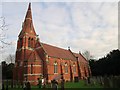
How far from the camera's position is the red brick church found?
4384 centimetres

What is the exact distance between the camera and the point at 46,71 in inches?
1769

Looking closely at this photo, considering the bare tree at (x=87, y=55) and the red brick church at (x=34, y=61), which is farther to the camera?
the bare tree at (x=87, y=55)

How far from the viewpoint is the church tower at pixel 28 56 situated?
43.5 metres

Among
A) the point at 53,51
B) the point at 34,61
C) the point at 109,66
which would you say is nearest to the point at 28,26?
the point at 53,51

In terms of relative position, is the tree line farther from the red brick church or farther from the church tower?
the church tower

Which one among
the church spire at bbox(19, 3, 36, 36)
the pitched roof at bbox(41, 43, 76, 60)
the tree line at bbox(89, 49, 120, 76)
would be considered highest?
the church spire at bbox(19, 3, 36, 36)

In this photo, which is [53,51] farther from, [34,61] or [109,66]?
[109,66]

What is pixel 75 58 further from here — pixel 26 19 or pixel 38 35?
pixel 26 19

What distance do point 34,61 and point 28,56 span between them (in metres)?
3.01

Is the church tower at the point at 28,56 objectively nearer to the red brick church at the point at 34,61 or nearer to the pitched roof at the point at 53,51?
the red brick church at the point at 34,61

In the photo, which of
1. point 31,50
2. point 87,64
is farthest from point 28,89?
point 87,64

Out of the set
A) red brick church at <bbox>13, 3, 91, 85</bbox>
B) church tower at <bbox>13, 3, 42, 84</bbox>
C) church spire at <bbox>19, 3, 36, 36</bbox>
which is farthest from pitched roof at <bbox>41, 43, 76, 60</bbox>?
church spire at <bbox>19, 3, 36, 36</bbox>

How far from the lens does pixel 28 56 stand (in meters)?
46.3

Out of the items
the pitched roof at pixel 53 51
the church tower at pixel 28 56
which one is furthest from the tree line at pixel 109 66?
the church tower at pixel 28 56
